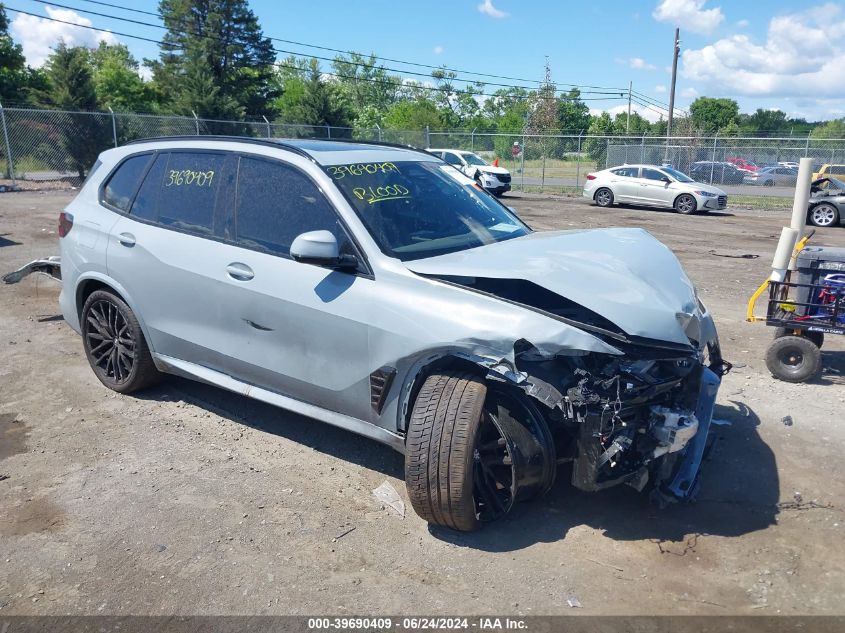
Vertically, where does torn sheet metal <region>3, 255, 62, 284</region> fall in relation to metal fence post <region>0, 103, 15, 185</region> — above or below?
below

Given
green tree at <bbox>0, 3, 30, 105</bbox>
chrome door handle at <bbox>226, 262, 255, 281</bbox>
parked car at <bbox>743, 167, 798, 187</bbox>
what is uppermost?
green tree at <bbox>0, 3, 30, 105</bbox>

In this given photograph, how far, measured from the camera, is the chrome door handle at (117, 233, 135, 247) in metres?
4.85

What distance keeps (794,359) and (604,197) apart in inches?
730

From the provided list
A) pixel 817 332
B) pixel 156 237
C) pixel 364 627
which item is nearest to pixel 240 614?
pixel 364 627

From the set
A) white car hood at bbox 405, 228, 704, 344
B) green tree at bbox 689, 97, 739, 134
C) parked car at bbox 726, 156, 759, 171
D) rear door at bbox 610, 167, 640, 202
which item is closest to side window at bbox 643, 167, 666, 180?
rear door at bbox 610, 167, 640, 202

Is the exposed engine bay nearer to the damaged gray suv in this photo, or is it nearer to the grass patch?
the damaged gray suv

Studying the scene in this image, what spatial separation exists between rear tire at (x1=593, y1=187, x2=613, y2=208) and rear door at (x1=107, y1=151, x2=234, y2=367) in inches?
801

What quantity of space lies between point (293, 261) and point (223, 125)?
2846cm

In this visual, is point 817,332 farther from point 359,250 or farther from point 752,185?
point 752,185

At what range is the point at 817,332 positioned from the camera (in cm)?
589

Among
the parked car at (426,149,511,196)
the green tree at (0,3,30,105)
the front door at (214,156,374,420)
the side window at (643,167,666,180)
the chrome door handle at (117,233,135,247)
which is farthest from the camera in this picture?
the green tree at (0,3,30,105)

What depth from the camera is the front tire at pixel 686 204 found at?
2148 cm

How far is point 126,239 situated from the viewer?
489cm

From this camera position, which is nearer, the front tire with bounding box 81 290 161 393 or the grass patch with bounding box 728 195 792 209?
the front tire with bounding box 81 290 161 393
